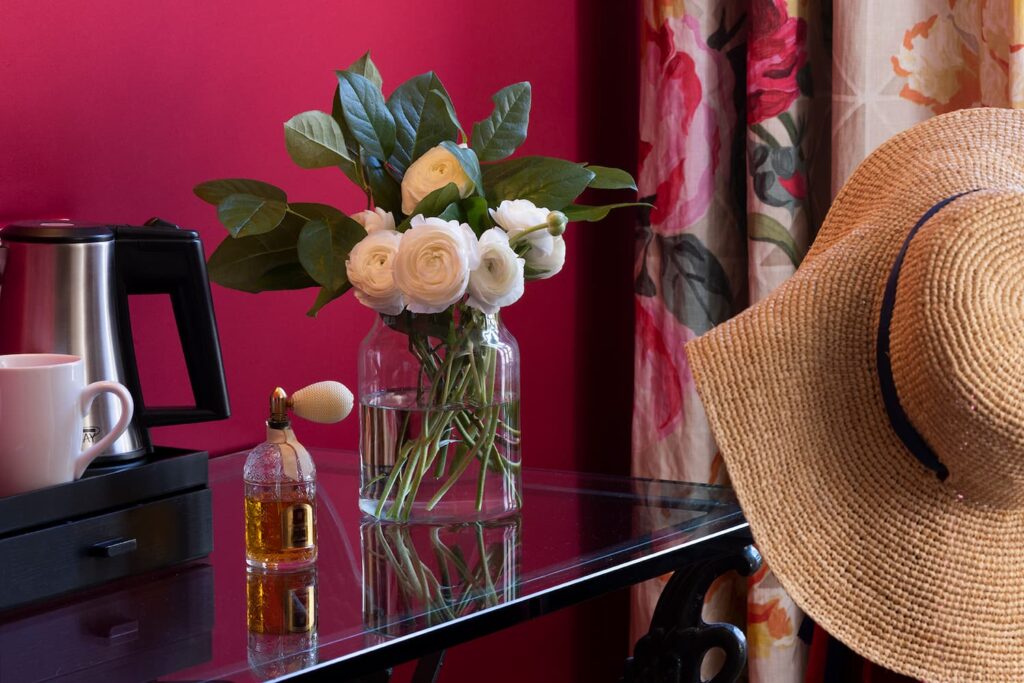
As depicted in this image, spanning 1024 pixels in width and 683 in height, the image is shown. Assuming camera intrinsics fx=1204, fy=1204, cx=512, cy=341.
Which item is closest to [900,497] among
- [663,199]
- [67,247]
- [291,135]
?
[291,135]

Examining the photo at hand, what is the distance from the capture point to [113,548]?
34.5 inches

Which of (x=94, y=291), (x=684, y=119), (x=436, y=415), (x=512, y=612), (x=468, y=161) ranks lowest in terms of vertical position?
(x=512, y=612)

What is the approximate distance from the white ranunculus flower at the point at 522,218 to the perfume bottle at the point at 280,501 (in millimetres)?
224

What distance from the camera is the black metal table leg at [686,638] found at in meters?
1.05

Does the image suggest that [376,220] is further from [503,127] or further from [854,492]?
[854,492]

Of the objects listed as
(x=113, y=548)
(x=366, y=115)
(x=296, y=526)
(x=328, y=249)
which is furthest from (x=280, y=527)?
(x=366, y=115)

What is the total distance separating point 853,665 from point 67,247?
1.08 metres

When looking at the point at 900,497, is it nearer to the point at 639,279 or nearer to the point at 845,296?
the point at 845,296

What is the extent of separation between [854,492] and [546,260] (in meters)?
0.31

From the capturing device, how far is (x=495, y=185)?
1030 millimetres

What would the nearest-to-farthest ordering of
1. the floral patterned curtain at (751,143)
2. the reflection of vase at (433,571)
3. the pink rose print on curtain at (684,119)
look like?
1. the reflection of vase at (433,571)
2. the floral patterned curtain at (751,143)
3. the pink rose print on curtain at (684,119)

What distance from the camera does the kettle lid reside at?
0.93m

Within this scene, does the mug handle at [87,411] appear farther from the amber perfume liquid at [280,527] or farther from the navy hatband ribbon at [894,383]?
the navy hatband ribbon at [894,383]

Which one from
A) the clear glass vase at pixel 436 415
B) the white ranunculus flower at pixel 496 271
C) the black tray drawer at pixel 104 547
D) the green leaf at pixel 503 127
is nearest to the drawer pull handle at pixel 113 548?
the black tray drawer at pixel 104 547
